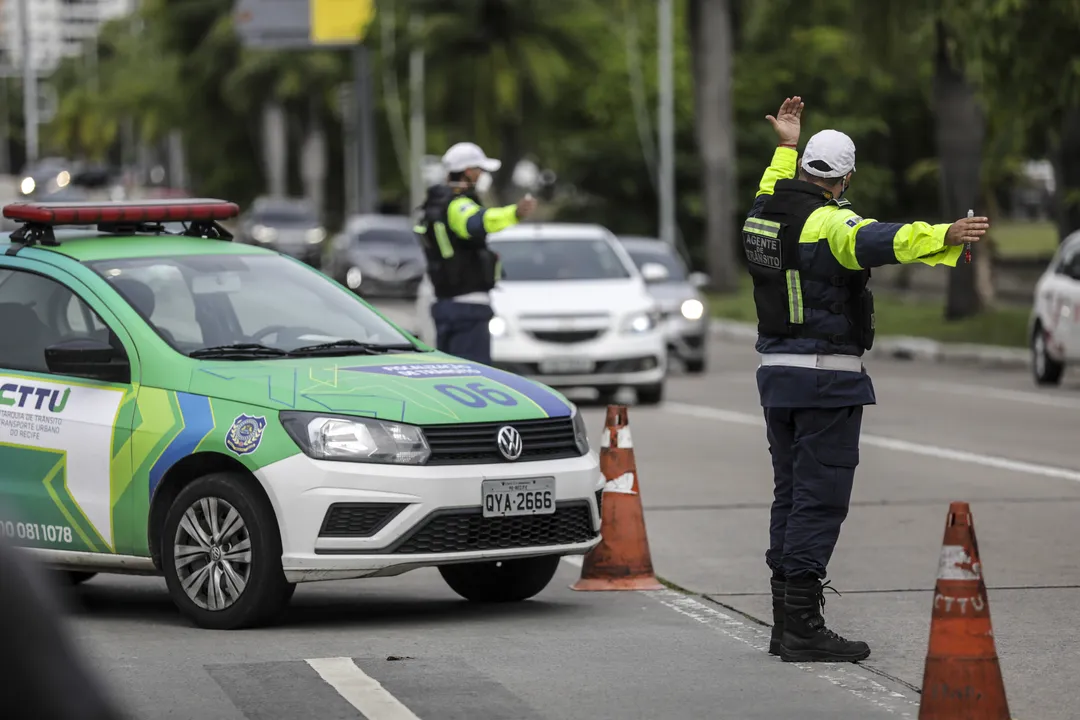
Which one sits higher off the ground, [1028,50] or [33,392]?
[1028,50]

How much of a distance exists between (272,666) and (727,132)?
115ft

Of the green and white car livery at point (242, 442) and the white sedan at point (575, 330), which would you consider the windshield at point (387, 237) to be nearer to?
the white sedan at point (575, 330)

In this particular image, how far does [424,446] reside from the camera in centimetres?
819

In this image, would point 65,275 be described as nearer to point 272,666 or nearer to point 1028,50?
point 272,666

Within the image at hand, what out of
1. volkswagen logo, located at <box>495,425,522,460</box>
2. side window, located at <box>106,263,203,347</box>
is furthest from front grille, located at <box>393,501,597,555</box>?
side window, located at <box>106,263,203,347</box>

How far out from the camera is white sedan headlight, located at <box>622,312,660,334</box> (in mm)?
19609

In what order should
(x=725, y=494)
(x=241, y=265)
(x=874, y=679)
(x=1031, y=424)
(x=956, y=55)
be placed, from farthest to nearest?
1. (x=956, y=55)
2. (x=1031, y=424)
3. (x=725, y=494)
4. (x=241, y=265)
5. (x=874, y=679)

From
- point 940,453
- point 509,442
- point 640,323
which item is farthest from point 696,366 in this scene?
point 509,442

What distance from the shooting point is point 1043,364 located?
74.7 ft

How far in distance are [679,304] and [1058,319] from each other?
177 inches

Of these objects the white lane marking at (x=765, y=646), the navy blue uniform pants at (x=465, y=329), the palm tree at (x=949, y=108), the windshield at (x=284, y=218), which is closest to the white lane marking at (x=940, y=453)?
the navy blue uniform pants at (x=465, y=329)

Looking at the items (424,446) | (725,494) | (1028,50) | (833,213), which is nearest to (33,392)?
(424,446)

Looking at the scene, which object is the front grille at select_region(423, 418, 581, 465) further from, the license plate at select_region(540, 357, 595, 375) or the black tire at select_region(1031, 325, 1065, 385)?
the black tire at select_region(1031, 325, 1065, 385)

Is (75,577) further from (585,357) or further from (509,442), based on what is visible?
(585,357)
